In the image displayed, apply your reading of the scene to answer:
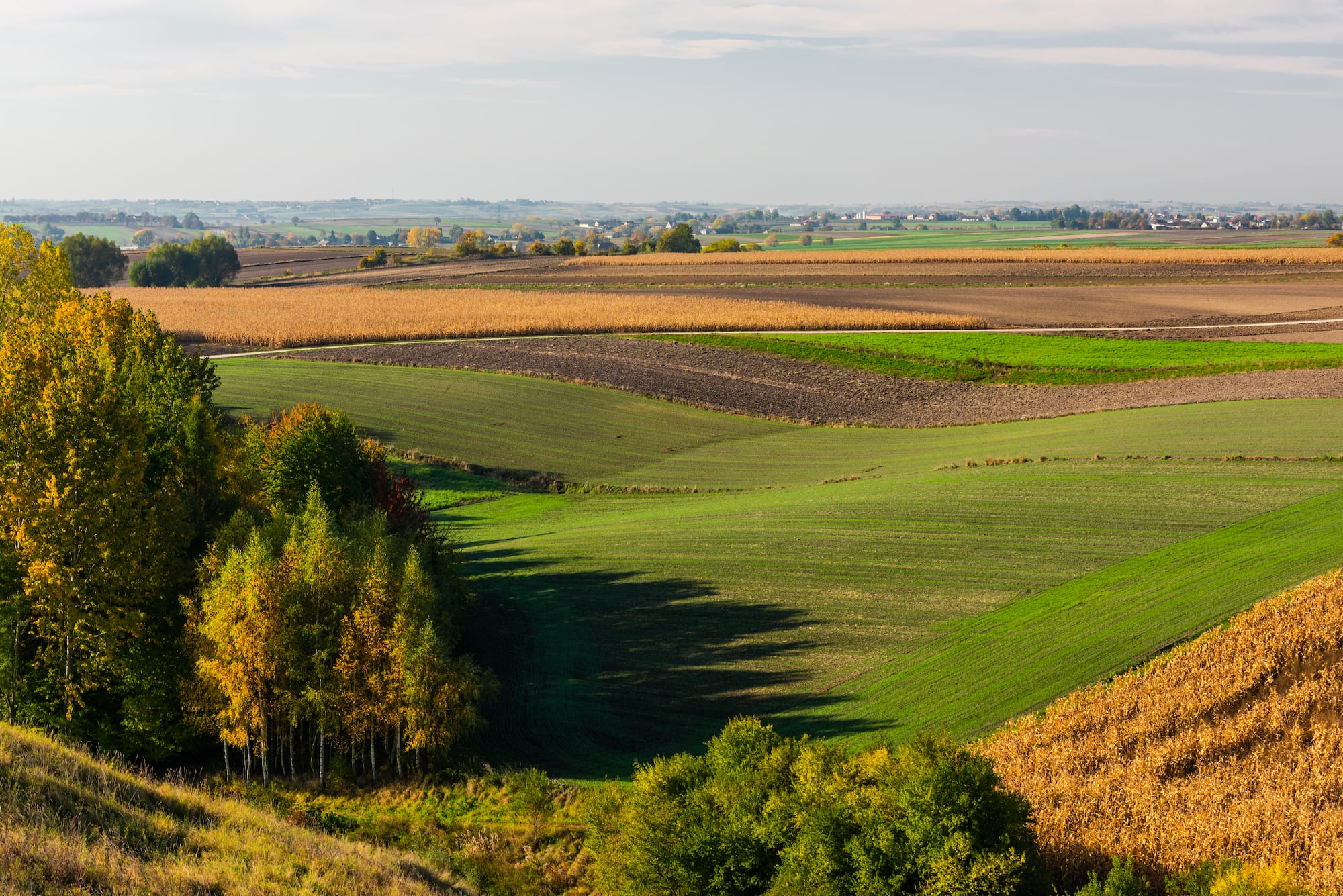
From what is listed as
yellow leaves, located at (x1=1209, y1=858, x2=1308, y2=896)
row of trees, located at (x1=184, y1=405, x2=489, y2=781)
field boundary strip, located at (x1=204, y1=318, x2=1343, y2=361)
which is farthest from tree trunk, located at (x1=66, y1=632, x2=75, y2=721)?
field boundary strip, located at (x1=204, y1=318, x2=1343, y2=361)

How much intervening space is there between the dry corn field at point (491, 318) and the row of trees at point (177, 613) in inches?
2463

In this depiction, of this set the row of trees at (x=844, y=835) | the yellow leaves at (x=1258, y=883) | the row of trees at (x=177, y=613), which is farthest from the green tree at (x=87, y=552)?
the yellow leaves at (x=1258, y=883)

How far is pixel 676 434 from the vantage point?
6950 centimetres

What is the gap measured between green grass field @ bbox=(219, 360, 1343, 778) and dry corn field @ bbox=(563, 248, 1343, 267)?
10187 centimetres

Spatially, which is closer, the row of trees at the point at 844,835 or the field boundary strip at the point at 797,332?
the row of trees at the point at 844,835

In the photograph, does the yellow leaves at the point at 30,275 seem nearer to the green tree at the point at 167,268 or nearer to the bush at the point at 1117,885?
the bush at the point at 1117,885

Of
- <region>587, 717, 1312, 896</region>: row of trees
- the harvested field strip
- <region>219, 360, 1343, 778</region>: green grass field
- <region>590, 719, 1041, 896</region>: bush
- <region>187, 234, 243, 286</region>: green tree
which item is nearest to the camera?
<region>587, 717, 1312, 896</region>: row of trees

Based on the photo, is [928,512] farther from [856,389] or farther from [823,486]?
[856,389]

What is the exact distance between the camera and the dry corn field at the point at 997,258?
484 ft

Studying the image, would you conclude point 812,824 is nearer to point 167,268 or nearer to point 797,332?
point 797,332

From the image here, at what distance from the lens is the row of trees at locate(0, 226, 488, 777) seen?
30.5 meters

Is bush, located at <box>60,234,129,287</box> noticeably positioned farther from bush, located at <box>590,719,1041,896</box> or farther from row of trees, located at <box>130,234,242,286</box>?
bush, located at <box>590,719,1041,896</box>

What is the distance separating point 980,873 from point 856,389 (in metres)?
62.8

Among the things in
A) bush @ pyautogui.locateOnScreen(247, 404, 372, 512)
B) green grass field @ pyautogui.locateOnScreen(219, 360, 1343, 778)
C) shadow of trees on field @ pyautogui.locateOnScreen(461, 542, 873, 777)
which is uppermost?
bush @ pyautogui.locateOnScreen(247, 404, 372, 512)
